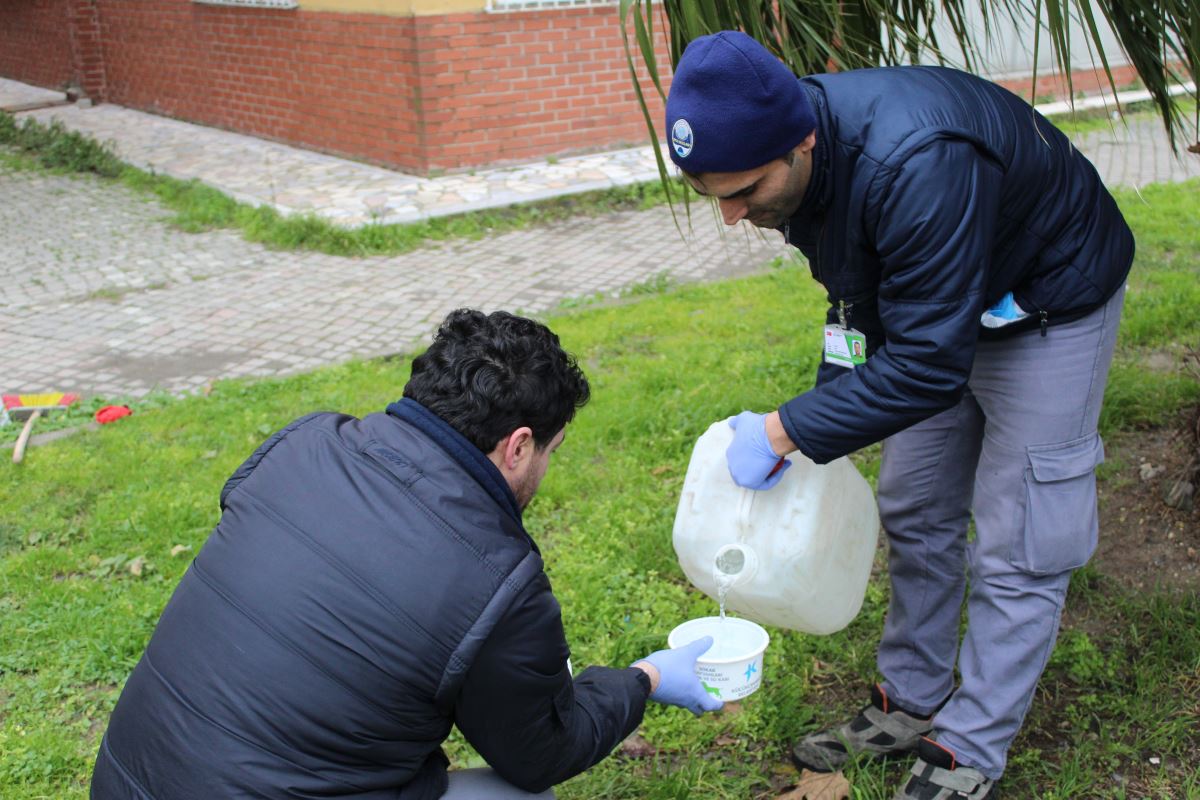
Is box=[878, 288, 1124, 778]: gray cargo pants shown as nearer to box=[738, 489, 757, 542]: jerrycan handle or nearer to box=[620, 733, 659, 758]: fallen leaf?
box=[738, 489, 757, 542]: jerrycan handle

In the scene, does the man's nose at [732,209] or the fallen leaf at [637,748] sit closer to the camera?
the man's nose at [732,209]

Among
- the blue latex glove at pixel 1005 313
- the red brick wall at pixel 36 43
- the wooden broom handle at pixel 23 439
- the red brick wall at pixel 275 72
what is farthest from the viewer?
the red brick wall at pixel 36 43

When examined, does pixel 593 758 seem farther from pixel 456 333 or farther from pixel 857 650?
pixel 857 650

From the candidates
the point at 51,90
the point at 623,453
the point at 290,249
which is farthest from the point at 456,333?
the point at 51,90

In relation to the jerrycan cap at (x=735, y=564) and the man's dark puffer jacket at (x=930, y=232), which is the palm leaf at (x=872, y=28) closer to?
the man's dark puffer jacket at (x=930, y=232)

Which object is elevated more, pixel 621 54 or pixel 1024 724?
pixel 621 54

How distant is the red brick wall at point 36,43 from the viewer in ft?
42.5

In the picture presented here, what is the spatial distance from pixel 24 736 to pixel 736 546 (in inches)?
74.6

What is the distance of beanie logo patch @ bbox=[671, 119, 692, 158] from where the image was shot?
Result: 2014 millimetres

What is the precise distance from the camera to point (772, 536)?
245 centimetres

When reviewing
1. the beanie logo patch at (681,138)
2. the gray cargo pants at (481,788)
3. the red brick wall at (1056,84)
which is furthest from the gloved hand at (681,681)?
the red brick wall at (1056,84)

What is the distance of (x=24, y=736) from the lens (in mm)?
2889

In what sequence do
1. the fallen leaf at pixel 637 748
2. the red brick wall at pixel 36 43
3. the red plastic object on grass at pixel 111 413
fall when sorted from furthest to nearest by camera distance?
1. the red brick wall at pixel 36 43
2. the red plastic object on grass at pixel 111 413
3. the fallen leaf at pixel 637 748

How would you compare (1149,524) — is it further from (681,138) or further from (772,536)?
(681,138)
